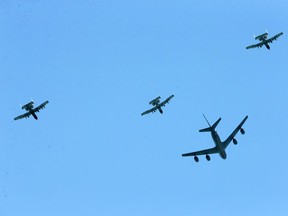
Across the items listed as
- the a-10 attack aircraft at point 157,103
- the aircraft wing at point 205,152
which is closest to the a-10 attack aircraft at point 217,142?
the aircraft wing at point 205,152

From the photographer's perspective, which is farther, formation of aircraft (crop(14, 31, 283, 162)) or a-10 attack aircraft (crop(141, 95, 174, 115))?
A: a-10 attack aircraft (crop(141, 95, 174, 115))

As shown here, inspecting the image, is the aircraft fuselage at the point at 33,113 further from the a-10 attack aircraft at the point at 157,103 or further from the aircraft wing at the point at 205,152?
the aircraft wing at the point at 205,152

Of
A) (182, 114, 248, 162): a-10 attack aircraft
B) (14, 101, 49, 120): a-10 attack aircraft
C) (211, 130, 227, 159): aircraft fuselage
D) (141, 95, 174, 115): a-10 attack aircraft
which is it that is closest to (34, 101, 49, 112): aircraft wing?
(14, 101, 49, 120): a-10 attack aircraft

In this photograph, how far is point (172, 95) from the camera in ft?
454

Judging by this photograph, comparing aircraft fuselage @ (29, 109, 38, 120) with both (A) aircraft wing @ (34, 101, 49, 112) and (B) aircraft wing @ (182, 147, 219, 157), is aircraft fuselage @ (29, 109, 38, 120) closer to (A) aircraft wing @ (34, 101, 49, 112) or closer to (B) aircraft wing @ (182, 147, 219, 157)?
(A) aircraft wing @ (34, 101, 49, 112)

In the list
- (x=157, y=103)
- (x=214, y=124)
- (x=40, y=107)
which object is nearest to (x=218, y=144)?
(x=214, y=124)

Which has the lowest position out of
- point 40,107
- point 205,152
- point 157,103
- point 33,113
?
point 205,152

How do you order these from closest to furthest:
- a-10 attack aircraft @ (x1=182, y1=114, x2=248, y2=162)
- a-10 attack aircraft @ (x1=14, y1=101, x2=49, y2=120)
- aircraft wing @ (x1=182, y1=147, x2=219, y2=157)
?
Result: a-10 attack aircraft @ (x1=182, y1=114, x2=248, y2=162) → aircraft wing @ (x1=182, y1=147, x2=219, y2=157) → a-10 attack aircraft @ (x1=14, y1=101, x2=49, y2=120)


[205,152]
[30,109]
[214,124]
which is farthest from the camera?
[30,109]

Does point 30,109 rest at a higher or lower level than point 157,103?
higher

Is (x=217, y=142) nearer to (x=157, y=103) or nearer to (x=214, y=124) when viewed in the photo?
(x=214, y=124)

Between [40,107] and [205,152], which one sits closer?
[205,152]

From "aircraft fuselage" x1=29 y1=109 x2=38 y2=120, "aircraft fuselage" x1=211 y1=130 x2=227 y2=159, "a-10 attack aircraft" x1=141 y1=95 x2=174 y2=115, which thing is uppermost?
"aircraft fuselage" x1=29 y1=109 x2=38 y2=120

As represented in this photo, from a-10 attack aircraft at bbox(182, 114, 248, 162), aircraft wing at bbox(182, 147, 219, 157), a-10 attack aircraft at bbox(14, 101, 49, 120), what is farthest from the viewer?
a-10 attack aircraft at bbox(14, 101, 49, 120)
